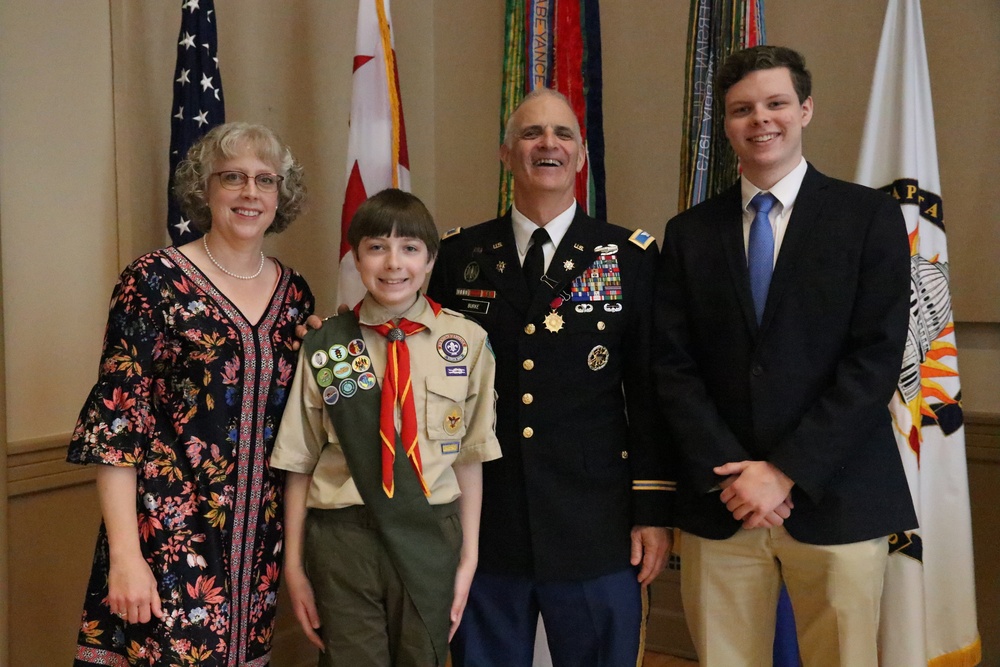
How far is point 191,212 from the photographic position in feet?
5.92

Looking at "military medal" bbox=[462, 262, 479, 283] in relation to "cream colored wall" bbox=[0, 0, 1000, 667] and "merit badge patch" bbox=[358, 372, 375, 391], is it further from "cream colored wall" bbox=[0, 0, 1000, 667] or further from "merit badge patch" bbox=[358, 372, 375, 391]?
"cream colored wall" bbox=[0, 0, 1000, 667]

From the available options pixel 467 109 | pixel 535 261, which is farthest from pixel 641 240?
pixel 467 109

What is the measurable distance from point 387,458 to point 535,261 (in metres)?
0.57

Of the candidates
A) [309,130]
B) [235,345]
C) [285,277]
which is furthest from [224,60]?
[235,345]

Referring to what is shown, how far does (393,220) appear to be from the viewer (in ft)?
5.59

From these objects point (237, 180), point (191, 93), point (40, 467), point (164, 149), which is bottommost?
point (40, 467)

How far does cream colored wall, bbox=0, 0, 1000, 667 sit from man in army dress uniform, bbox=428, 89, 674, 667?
121 centimetres

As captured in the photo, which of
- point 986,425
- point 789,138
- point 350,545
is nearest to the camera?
point 350,545

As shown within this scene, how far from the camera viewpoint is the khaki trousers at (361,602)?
5.32 feet

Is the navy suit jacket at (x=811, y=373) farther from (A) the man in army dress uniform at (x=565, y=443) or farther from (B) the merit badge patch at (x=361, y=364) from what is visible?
(B) the merit badge patch at (x=361, y=364)

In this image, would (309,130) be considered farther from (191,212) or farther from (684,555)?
(684,555)

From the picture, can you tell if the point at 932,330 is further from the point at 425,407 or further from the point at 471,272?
the point at 425,407

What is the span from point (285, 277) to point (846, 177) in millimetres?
1949

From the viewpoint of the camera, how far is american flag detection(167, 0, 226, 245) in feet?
7.95
